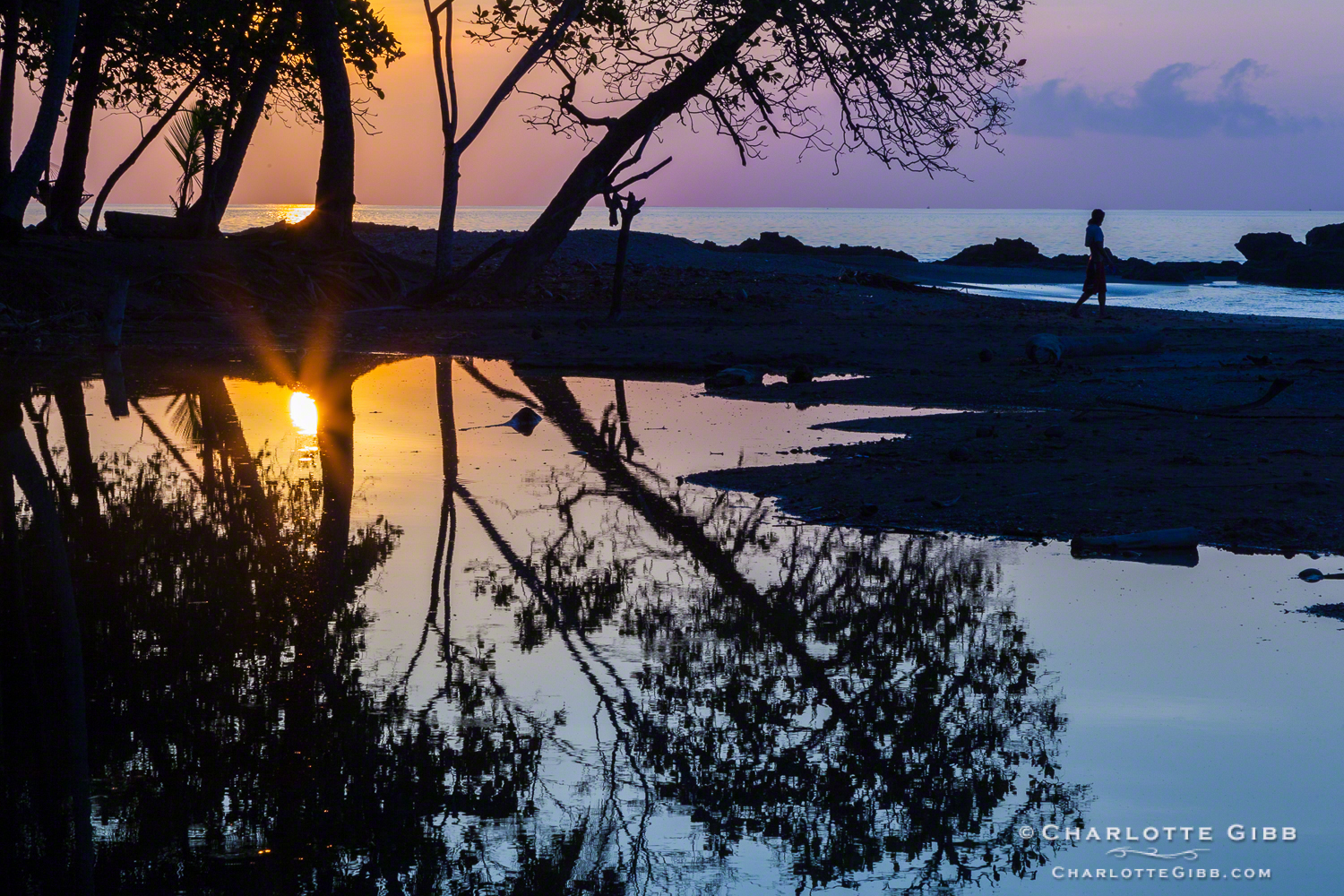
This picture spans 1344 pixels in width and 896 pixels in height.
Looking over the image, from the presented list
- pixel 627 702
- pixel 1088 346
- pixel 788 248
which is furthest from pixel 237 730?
pixel 788 248

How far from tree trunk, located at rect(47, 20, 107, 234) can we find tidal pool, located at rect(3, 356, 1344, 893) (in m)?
16.4

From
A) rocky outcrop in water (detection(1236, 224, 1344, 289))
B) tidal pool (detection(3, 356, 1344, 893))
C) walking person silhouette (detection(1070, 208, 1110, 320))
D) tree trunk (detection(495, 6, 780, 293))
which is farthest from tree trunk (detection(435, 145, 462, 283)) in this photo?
rocky outcrop in water (detection(1236, 224, 1344, 289))

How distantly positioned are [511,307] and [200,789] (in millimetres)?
16886

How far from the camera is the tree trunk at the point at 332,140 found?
67.7ft

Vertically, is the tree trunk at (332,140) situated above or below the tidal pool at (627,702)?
above

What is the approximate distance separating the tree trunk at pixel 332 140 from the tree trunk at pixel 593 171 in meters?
2.86

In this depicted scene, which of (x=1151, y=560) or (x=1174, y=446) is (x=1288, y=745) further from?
(x=1174, y=446)

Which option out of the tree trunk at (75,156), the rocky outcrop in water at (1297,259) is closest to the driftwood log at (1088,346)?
the tree trunk at (75,156)

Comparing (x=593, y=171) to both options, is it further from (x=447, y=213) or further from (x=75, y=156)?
(x=75, y=156)

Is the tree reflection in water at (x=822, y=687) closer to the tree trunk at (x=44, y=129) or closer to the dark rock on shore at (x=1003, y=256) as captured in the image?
the tree trunk at (x=44, y=129)

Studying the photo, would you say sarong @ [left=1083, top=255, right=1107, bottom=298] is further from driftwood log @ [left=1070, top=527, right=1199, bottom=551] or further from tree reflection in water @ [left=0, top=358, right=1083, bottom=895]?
tree reflection in water @ [left=0, top=358, right=1083, bottom=895]

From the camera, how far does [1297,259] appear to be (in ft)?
159

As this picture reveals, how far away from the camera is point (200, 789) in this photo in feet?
12.0

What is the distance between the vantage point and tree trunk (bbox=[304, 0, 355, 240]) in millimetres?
20641
